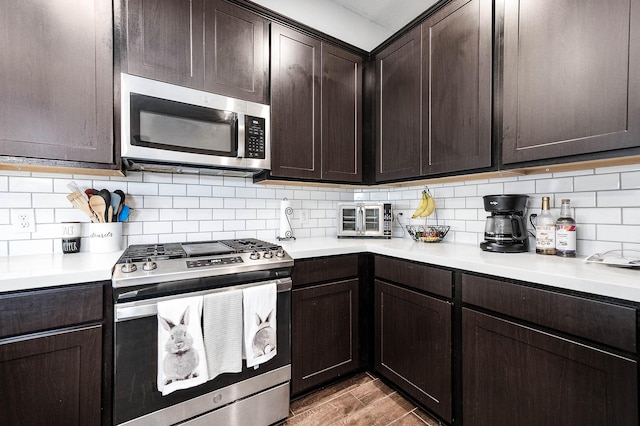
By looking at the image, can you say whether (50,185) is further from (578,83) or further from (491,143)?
(578,83)

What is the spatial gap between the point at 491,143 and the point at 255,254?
54.7 inches

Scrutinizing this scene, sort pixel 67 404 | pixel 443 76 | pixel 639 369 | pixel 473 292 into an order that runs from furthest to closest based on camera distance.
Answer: pixel 443 76 < pixel 473 292 < pixel 67 404 < pixel 639 369

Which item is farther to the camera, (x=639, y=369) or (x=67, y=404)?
(x=67, y=404)

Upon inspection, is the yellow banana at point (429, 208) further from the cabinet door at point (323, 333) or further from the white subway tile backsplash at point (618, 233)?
the white subway tile backsplash at point (618, 233)

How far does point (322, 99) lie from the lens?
6.63ft

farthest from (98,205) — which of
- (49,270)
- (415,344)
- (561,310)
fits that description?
(561,310)

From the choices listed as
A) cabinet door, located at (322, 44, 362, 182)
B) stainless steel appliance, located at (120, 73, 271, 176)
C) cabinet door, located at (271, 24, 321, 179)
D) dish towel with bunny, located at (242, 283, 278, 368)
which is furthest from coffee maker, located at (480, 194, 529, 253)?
stainless steel appliance, located at (120, 73, 271, 176)

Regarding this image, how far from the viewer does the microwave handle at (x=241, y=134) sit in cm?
169

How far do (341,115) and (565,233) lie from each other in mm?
1538

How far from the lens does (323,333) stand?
69.4 inches

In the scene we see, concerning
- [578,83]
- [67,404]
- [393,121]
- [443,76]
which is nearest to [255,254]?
[67,404]

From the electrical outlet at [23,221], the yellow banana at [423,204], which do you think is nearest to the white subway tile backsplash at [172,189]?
the electrical outlet at [23,221]

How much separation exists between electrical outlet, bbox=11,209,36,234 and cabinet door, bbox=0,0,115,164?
42 centimetres

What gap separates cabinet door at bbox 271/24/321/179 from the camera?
1.83 meters
